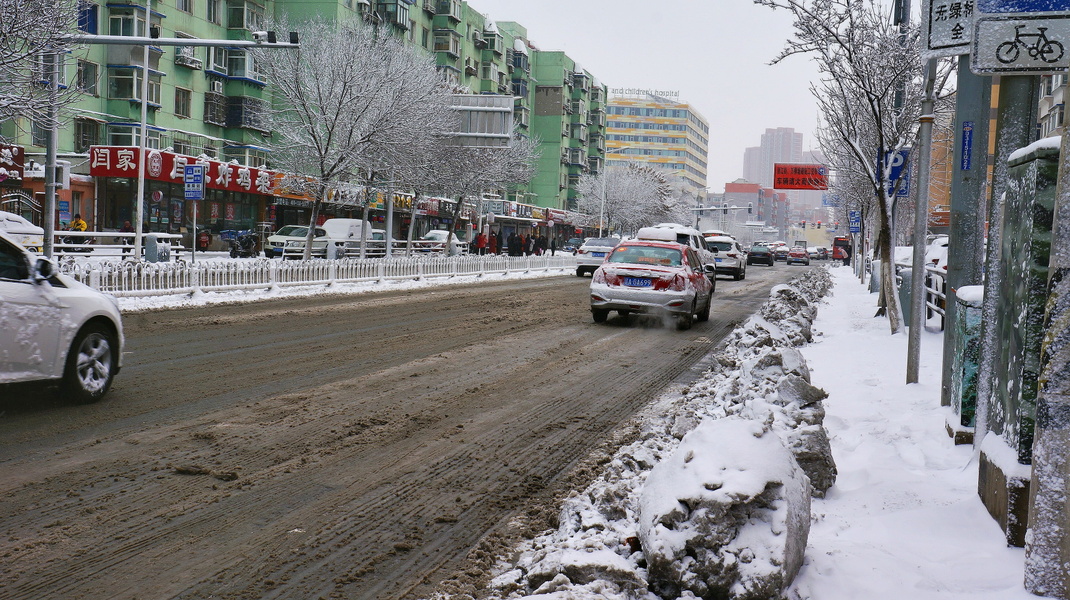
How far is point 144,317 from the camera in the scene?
1550cm

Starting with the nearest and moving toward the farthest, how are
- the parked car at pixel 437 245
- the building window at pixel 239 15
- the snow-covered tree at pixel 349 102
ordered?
the snow-covered tree at pixel 349 102 → the parked car at pixel 437 245 → the building window at pixel 239 15

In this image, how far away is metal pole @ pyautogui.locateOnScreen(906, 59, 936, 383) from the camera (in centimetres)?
880

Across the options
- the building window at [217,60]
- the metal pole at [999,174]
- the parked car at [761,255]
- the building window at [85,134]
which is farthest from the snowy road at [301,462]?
the parked car at [761,255]

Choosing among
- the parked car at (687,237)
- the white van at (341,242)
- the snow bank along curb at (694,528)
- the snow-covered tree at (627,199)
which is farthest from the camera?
the snow-covered tree at (627,199)

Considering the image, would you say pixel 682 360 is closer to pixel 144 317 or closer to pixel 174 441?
pixel 174 441

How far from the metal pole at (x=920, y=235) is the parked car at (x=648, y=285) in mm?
6634

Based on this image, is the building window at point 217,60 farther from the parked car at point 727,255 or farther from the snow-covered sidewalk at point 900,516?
the snow-covered sidewalk at point 900,516

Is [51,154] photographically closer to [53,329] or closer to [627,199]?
[53,329]

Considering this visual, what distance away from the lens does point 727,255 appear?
1478 inches

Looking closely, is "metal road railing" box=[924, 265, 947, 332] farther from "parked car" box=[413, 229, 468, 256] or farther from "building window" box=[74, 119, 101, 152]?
A: "building window" box=[74, 119, 101, 152]

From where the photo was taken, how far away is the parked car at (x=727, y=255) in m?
37.4

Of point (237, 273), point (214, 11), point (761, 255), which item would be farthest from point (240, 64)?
point (761, 255)

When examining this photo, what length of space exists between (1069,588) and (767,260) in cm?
5967

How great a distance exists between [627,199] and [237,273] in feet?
248
